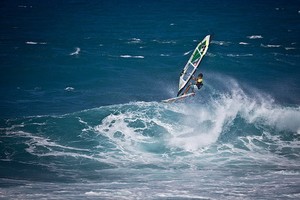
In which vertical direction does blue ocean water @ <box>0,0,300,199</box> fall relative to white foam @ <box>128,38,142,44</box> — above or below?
below

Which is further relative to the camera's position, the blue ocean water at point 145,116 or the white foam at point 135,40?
the white foam at point 135,40

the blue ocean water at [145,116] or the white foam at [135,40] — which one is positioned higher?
the white foam at [135,40]

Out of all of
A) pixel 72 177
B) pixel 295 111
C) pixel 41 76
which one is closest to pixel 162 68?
pixel 41 76

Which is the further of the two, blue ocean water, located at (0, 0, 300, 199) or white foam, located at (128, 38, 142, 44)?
white foam, located at (128, 38, 142, 44)

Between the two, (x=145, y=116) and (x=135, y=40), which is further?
(x=135, y=40)

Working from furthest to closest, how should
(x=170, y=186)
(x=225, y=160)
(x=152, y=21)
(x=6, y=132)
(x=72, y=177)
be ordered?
(x=152, y=21) → (x=6, y=132) → (x=225, y=160) → (x=72, y=177) → (x=170, y=186)

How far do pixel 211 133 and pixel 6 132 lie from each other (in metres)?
16.7

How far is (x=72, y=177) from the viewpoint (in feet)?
81.8

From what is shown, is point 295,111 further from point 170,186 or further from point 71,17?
point 71,17

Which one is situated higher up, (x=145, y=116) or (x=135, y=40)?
(x=135, y=40)

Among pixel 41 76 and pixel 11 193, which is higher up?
pixel 41 76

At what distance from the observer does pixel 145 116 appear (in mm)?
33656

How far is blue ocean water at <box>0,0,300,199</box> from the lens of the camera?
24047 mm

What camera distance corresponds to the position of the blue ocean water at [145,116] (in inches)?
947
